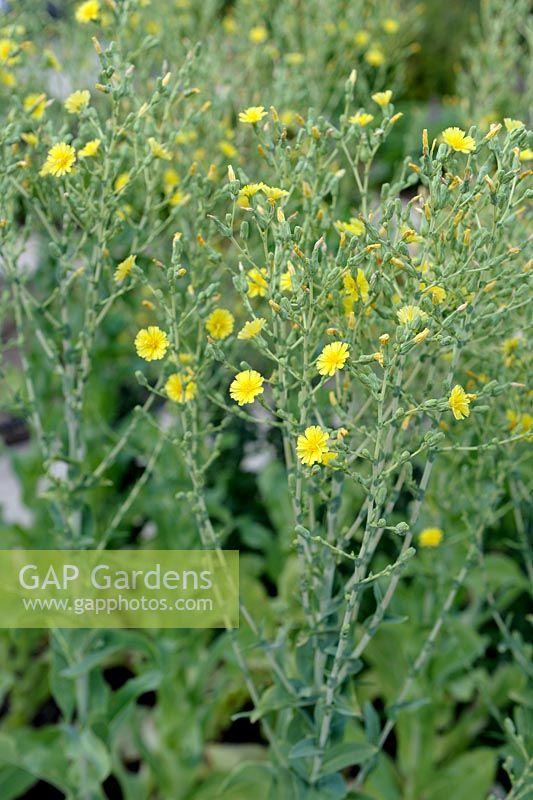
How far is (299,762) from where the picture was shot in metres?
1.49

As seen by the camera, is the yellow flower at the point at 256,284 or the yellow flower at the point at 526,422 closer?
the yellow flower at the point at 256,284

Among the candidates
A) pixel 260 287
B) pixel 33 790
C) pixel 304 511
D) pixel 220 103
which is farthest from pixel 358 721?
pixel 220 103

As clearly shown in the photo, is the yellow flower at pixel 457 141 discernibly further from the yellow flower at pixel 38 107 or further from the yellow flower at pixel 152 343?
the yellow flower at pixel 38 107

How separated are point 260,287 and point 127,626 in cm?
143

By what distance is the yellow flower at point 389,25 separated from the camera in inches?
123

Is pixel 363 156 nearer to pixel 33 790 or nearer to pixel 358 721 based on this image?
pixel 358 721

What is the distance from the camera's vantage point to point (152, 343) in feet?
4.21

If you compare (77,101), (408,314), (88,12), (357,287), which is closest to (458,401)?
(408,314)

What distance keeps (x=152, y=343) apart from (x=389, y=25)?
7.64 ft

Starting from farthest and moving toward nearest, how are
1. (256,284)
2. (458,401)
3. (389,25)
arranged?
(389,25) < (256,284) < (458,401)

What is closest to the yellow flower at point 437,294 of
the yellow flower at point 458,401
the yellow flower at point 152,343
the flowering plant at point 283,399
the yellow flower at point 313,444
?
the flowering plant at point 283,399

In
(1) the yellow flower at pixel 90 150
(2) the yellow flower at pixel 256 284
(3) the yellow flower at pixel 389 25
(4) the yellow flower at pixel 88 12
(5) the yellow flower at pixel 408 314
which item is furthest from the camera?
(3) the yellow flower at pixel 389 25

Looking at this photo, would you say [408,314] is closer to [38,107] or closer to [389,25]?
[38,107]

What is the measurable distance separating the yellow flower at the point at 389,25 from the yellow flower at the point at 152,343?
90.0 inches
